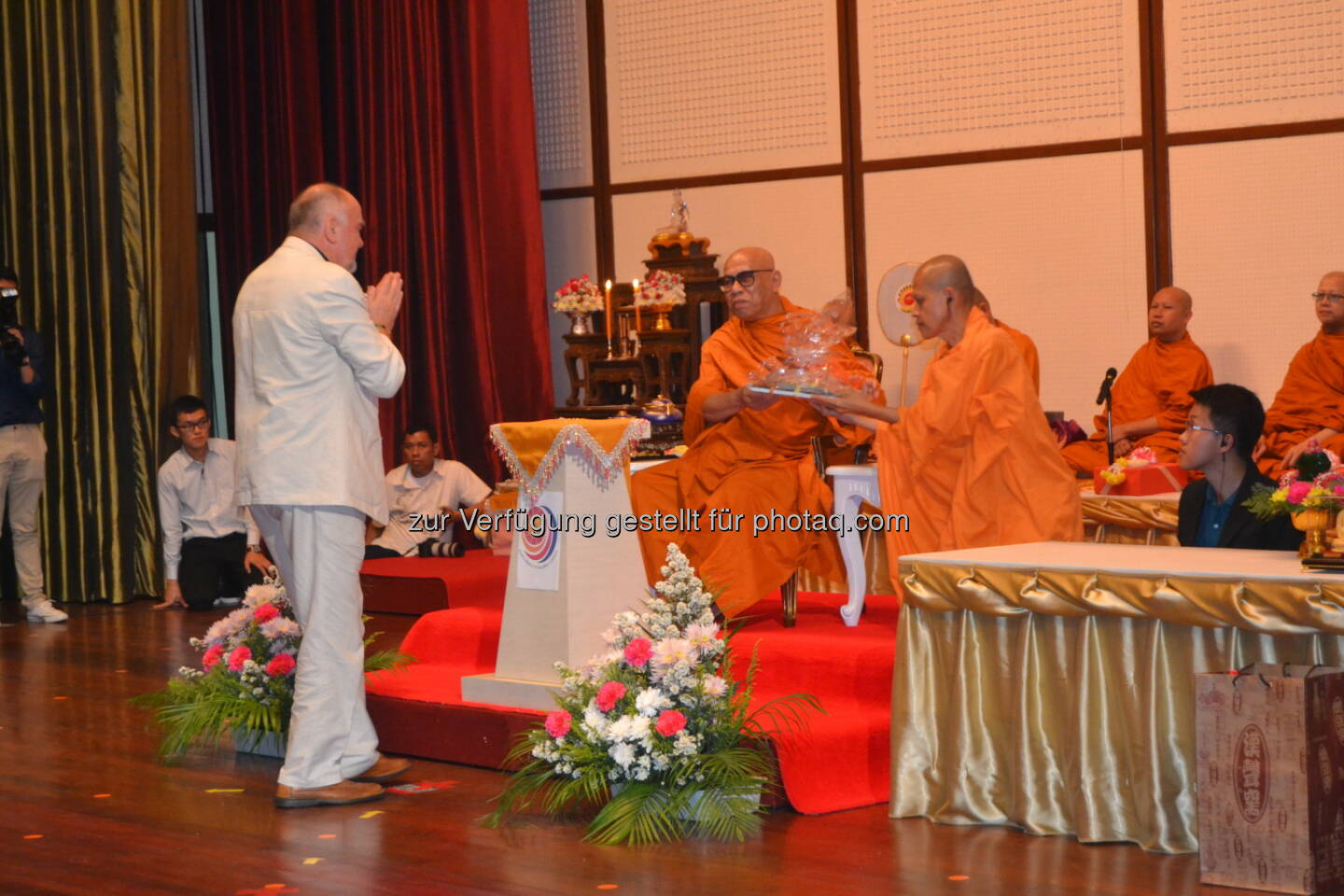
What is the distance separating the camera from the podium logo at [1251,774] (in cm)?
287

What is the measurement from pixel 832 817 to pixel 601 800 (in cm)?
55

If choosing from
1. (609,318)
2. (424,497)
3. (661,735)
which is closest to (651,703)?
(661,735)

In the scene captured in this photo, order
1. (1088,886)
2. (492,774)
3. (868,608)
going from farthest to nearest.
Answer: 1. (868,608)
2. (492,774)
3. (1088,886)

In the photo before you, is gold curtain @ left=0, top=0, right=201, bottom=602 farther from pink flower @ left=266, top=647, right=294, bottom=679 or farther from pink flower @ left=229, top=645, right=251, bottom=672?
pink flower @ left=266, top=647, right=294, bottom=679

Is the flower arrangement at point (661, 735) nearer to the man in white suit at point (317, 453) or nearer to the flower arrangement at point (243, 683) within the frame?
the man in white suit at point (317, 453)

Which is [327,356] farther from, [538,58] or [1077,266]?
[538,58]

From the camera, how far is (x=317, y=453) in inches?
148

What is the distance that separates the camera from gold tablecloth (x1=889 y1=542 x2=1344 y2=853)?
3049mm

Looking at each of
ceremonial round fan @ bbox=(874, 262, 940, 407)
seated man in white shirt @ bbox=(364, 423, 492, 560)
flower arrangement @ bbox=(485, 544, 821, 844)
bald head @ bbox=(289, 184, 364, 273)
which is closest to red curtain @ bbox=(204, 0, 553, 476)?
seated man in white shirt @ bbox=(364, 423, 492, 560)

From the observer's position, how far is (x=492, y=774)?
4.17m

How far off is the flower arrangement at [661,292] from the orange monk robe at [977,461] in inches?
116

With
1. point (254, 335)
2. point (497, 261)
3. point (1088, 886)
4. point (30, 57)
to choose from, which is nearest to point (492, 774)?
point (254, 335)

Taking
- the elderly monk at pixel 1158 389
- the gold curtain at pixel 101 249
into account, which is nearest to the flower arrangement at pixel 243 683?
the elderly monk at pixel 1158 389

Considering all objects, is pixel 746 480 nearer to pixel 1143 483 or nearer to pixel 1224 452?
pixel 1224 452
